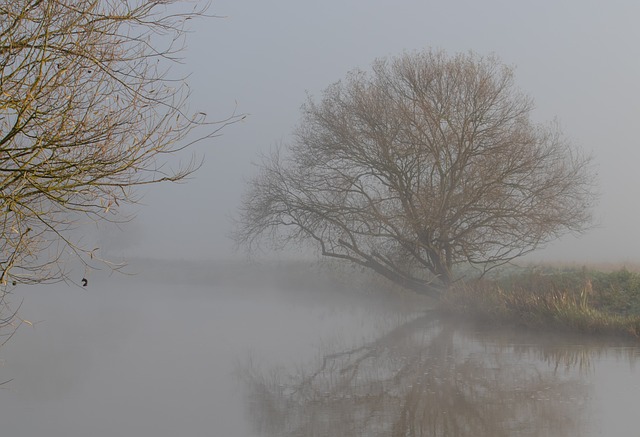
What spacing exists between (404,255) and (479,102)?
575 centimetres

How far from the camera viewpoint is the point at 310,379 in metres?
12.3

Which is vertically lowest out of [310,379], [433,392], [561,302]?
[433,392]

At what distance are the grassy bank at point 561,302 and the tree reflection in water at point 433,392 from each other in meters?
1.34

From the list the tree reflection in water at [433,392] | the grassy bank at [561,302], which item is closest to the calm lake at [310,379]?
the tree reflection in water at [433,392]

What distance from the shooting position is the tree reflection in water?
340 inches

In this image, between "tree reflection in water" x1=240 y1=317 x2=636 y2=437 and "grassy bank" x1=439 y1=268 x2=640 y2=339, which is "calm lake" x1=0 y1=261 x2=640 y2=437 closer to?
"tree reflection in water" x1=240 y1=317 x2=636 y2=437

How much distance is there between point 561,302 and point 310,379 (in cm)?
653

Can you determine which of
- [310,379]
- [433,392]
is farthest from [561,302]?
[310,379]

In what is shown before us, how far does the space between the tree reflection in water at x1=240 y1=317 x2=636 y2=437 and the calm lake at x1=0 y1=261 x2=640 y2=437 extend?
27 mm

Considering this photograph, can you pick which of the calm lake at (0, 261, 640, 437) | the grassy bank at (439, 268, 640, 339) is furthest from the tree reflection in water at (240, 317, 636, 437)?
the grassy bank at (439, 268, 640, 339)

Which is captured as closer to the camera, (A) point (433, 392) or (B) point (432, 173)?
(A) point (433, 392)

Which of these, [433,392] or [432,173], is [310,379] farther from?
[432,173]

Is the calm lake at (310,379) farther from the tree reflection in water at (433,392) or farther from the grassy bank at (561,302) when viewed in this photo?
the grassy bank at (561,302)

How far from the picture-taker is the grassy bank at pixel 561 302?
14820mm
